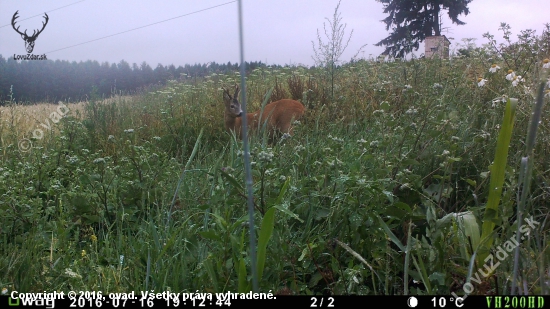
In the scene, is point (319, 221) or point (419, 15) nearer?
point (319, 221)

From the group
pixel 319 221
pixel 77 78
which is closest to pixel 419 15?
pixel 77 78

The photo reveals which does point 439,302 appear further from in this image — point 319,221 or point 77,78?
point 77,78

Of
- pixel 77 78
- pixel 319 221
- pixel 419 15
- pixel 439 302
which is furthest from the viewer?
pixel 419 15

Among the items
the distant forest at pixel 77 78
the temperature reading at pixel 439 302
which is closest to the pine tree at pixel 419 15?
the distant forest at pixel 77 78

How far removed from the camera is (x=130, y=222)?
260 cm

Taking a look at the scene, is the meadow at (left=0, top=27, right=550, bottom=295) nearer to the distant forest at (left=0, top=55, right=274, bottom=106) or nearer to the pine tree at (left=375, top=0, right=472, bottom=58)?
the pine tree at (left=375, top=0, right=472, bottom=58)

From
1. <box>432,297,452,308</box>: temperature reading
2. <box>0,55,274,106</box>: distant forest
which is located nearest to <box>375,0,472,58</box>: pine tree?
<box>0,55,274,106</box>: distant forest

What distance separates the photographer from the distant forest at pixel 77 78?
316 inches

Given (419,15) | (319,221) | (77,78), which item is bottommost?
(319,221)

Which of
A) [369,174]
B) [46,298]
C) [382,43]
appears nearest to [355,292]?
[369,174]

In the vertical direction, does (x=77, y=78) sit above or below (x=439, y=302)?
above

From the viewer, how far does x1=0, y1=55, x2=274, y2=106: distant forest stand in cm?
804

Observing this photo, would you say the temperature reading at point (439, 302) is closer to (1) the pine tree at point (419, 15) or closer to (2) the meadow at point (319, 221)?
(2) the meadow at point (319, 221)

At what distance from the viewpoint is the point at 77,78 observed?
872cm
